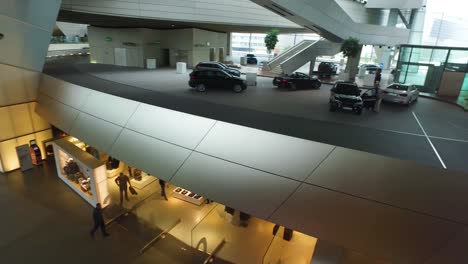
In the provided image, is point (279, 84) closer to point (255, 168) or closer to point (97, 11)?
point (255, 168)

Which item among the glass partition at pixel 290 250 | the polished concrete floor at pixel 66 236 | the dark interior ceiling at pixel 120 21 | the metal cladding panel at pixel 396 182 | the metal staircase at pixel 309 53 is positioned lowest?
the polished concrete floor at pixel 66 236

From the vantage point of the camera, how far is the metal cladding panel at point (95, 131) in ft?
31.8

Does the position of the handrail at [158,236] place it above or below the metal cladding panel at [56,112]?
below

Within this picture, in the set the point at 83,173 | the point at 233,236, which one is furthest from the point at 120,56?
the point at 233,236

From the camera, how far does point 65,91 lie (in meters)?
12.9

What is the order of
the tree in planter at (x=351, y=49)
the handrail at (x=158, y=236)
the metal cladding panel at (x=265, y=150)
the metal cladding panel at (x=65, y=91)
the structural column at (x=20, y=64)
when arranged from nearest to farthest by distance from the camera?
the metal cladding panel at (x=265, y=150)
the handrail at (x=158, y=236)
the metal cladding panel at (x=65, y=91)
the structural column at (x=20, y=64)
the tree in planter at (x=351, y=49)

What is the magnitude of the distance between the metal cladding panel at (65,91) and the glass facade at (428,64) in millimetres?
22591

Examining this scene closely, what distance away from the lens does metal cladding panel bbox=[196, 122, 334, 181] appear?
20.5 ft

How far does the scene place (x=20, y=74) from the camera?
46.3ft

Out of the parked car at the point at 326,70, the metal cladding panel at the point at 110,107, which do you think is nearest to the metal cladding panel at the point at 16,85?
the metal cladding panel at the point at 110,107

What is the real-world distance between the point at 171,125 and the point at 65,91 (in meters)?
7.99

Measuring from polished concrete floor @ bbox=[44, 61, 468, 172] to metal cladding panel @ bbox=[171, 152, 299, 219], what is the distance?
7.19 feet

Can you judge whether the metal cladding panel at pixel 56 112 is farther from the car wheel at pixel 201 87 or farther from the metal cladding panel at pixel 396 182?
the metal cladding panel at pixel 396 182

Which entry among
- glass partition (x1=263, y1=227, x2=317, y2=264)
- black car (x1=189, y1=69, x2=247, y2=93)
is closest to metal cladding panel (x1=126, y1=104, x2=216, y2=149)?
glass partition (x1=263, y1=227, x2=317, y2=264)
